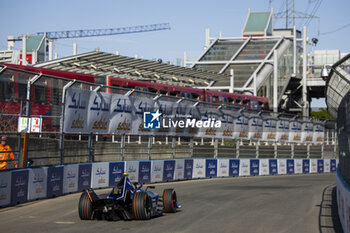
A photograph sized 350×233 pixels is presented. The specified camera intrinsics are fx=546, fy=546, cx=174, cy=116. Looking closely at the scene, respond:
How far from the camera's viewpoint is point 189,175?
884 inches

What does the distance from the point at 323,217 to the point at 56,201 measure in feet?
21.9

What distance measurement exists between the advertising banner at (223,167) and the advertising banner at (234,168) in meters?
0.26

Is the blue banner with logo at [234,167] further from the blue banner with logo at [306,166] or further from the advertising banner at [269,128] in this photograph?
the blue banner with logo at [306,166]

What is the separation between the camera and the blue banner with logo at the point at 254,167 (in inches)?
1042

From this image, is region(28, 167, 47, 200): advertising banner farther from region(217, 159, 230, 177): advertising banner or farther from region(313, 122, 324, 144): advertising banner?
region(313, 122, 324, 144): advertising banner

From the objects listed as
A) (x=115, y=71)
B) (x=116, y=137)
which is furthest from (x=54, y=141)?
(x=115, y=71)

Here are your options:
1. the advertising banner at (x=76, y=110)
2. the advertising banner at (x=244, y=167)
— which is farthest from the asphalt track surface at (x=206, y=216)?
the advertising banner at (x=244, y=167)

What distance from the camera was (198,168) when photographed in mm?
22984

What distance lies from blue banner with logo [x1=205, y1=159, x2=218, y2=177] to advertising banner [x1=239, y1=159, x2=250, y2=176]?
77.9 inches

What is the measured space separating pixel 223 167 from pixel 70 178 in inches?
404

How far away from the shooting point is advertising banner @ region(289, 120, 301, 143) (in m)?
31.8

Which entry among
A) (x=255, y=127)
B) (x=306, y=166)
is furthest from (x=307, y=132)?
(x=255, y=127)

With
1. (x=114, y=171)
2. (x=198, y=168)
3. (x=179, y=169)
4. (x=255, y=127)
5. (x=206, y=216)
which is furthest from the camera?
(x=255, y=127)

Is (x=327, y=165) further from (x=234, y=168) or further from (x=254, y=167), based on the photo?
(x=234, y=168)
